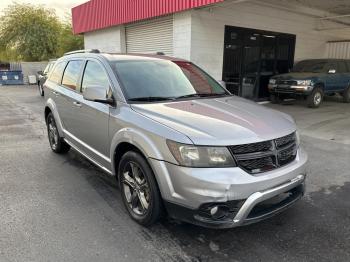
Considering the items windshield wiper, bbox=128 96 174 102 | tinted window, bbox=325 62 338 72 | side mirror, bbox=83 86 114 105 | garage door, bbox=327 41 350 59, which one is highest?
garage door, bbox=327 41 350 59

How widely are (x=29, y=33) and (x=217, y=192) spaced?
30.5 metres

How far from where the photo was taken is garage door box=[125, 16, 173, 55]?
37.8ft

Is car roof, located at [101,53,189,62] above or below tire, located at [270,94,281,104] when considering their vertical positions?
above

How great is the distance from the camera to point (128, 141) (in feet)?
10.9

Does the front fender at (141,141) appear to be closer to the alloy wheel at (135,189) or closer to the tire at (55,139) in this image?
the alloy wheel at (135,189)

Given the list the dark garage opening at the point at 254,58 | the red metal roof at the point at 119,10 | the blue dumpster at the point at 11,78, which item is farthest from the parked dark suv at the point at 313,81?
the blue dumpster at the point at 11,78

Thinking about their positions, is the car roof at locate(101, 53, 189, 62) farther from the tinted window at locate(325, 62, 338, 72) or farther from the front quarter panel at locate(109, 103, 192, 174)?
the tinted window at locate(325, 62, 338, 72)

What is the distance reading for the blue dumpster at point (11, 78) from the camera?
23.2 metres

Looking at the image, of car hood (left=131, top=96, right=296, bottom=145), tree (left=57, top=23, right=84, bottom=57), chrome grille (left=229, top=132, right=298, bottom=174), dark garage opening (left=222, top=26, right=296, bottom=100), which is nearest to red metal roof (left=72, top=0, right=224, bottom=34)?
dark garage opening (left=222, top=26, right=296, bottom=100)

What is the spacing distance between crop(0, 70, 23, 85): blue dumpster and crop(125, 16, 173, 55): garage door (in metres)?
13.1

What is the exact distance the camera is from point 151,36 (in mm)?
12555

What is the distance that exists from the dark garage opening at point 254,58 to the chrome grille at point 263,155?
8818 millimetres

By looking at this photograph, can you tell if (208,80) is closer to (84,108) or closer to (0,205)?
(84,108)

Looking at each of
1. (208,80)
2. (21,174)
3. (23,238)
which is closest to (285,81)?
(208,80)
